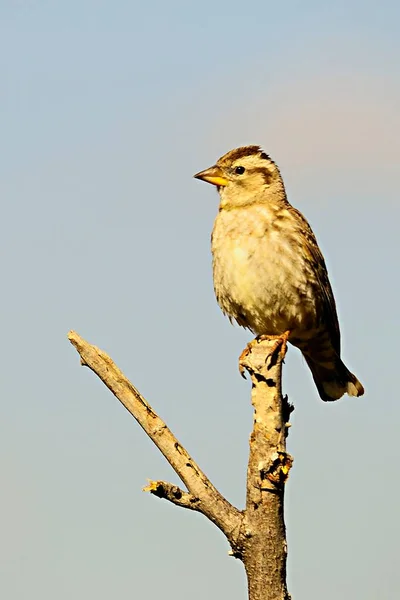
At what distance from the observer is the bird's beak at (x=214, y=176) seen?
8156 mm

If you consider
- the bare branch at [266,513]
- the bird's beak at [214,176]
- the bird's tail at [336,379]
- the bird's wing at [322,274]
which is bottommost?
the bare branch at [266,513]

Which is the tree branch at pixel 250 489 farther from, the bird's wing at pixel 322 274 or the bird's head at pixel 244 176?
the bird's head at pixel 244 176

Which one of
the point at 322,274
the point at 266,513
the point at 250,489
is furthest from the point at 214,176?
the point at 266,513

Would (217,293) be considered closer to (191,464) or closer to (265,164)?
(265,164)

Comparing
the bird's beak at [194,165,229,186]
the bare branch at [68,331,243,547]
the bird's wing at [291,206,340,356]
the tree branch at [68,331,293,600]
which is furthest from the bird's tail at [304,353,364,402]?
the bare branch at [68,331,243,547]

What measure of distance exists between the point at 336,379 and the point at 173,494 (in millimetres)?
3465

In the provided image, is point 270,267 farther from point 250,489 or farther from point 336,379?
point 250,489

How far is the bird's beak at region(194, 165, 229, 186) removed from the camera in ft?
26.8

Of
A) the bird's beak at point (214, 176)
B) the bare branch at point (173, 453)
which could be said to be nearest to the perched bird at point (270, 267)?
the bird's beak at point (214, 176)

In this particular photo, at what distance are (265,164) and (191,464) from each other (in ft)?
11.5

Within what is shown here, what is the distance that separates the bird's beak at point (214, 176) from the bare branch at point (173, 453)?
2950 mm

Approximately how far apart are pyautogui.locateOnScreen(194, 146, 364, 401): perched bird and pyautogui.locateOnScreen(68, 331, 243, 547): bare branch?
2000 millimetres

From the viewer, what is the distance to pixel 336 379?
8531 millimetres

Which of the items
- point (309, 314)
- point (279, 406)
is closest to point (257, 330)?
point (309, 314)
